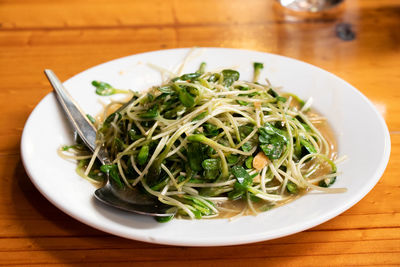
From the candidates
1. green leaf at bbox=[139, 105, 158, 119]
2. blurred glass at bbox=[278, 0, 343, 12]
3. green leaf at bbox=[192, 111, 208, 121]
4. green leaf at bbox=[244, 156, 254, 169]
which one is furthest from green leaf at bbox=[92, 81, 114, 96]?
blurred glass at bbox=[278, 0, 343, 12]

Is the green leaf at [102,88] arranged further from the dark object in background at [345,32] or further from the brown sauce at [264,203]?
the dark object in background at [345,32]

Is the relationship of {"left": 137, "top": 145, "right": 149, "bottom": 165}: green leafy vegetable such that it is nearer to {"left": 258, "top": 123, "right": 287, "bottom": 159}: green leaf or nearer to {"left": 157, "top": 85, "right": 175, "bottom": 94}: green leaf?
{"left": 157, "top": 85, "right": 175, "bottom": 94}: green leaf

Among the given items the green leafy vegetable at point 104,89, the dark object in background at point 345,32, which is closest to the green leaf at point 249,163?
the green leafy vegetable at point 104,89

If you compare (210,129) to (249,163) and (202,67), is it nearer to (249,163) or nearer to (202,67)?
(249,163)

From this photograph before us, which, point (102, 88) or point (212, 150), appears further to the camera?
point (102, 88)

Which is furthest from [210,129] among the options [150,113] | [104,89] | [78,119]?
[104,89]

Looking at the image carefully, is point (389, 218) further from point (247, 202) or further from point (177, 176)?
point (177, 176)
